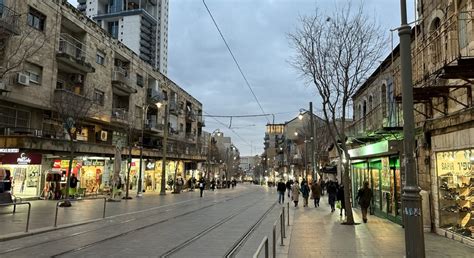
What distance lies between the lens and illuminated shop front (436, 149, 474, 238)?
11.7 meters

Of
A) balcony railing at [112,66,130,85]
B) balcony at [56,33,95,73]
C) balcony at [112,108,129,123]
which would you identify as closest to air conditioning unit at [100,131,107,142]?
balcony at [112,108,129,123]

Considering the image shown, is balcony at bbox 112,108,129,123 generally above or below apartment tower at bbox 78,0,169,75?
below

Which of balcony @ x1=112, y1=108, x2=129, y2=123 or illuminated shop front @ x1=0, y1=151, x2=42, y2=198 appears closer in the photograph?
illuminated shop front @ x1=0, y1=151, x2=42, y2=198

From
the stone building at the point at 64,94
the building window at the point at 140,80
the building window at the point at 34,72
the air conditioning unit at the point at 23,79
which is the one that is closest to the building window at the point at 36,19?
the stone building at the point at 64,94

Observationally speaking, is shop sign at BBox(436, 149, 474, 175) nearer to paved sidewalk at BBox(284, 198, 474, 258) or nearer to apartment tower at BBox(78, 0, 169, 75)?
paved sidewalk at BBox(284, 198, 474, 258)

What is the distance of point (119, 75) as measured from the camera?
1569 inches

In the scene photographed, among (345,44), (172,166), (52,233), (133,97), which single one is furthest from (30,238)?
(172,166)

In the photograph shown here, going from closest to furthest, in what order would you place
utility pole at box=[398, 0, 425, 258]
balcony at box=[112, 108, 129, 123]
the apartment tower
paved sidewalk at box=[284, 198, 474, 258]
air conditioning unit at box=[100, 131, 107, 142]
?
utility pole at box=[398, 0, 425, 258] < paved sidewalk at box=[284, 198, 474, 258] < air conditioning unit at box=[100, 131, 107, 142] < balcony at box=[112, 108, 129, 123] < the apartment tower

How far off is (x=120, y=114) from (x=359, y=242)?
1263 inches

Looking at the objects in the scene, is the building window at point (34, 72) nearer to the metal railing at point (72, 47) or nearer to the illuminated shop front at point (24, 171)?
the metal railing at point (72, 47)

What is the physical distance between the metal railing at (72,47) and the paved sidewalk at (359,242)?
76.7 feet

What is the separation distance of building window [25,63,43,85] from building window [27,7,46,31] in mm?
2565

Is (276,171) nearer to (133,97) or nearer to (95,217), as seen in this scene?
(133,97)

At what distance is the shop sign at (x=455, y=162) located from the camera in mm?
11727
